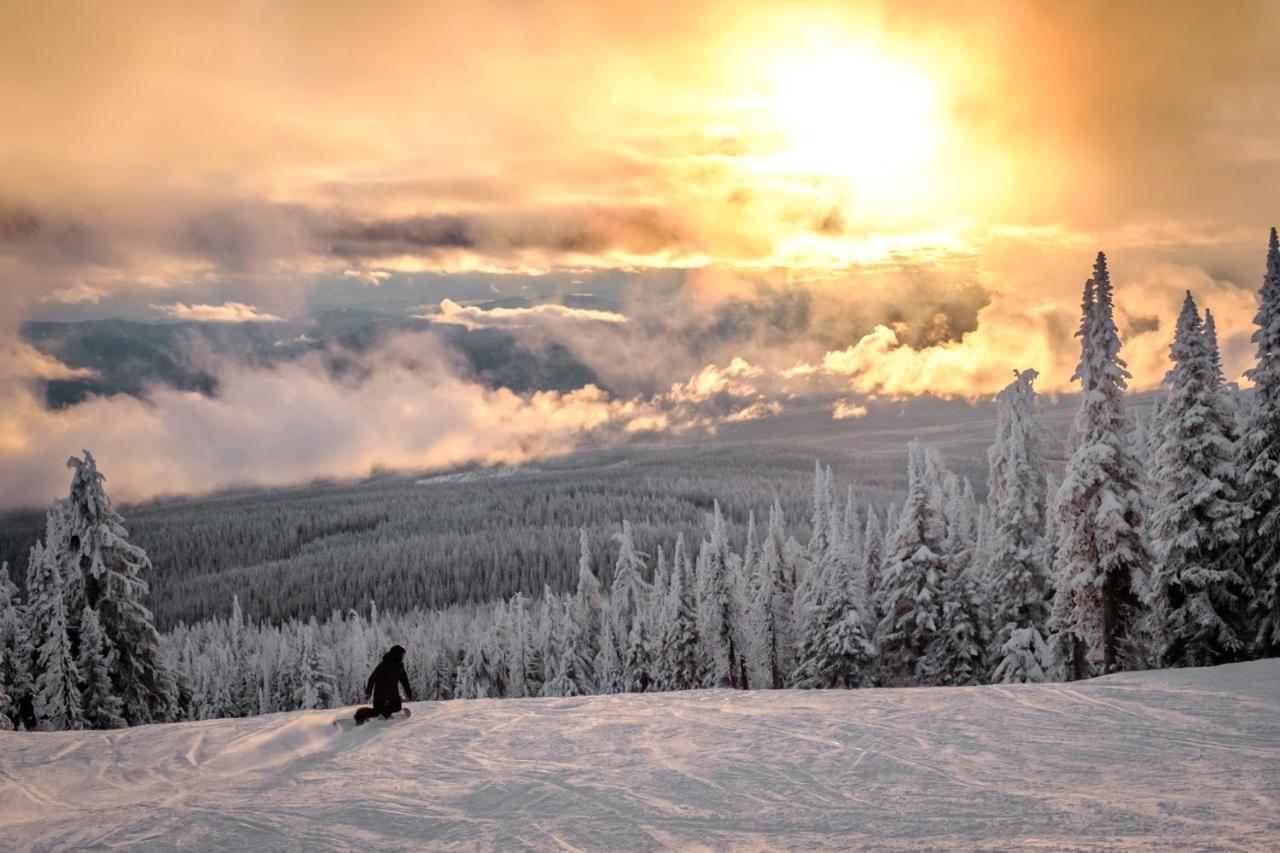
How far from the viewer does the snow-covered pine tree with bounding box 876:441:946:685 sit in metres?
40.3

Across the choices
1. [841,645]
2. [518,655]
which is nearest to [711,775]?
[841,645]

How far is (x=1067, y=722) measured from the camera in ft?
50.9

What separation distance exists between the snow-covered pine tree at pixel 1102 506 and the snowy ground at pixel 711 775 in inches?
505

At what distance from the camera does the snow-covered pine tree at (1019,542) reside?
3806cm

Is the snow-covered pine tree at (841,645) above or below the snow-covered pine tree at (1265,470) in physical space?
below

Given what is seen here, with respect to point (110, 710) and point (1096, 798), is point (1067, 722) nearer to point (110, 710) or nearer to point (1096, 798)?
point (1096, 798)

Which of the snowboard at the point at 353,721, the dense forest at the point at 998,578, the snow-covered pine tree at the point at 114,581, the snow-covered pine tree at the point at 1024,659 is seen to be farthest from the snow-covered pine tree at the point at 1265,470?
the snow-covered pine tree at the point at 114,581

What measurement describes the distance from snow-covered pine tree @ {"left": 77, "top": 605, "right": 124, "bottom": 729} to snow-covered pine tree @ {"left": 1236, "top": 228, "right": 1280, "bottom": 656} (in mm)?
43160

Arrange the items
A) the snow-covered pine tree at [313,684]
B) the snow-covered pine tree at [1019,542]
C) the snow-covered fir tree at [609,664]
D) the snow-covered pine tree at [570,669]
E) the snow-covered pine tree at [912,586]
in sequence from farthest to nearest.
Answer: the snow-covered pine tree at [313,684] < the snow-covered fir tree at [609,664] < the snow-covered pine tree at [570,669] < the snow-covered pine tree at [912,586] < the snow-covered pine tree at [1019,542]

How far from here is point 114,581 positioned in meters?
38.4

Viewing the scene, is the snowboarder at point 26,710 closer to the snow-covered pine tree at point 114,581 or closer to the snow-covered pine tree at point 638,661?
the snow-covered pine tree at point 114,581

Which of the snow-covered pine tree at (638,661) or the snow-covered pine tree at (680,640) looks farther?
the snow-covered pine tree at (638,661)

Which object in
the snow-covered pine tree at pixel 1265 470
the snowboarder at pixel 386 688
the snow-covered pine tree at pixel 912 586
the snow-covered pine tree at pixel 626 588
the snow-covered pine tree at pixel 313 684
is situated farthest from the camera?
the snow-covered pine tree at pixel 313 684

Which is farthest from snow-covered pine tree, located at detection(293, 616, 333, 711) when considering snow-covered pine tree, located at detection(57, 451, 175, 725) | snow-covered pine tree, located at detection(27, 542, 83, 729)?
snow-covered pine tree, located at detection(27, 542, 83, 729)
